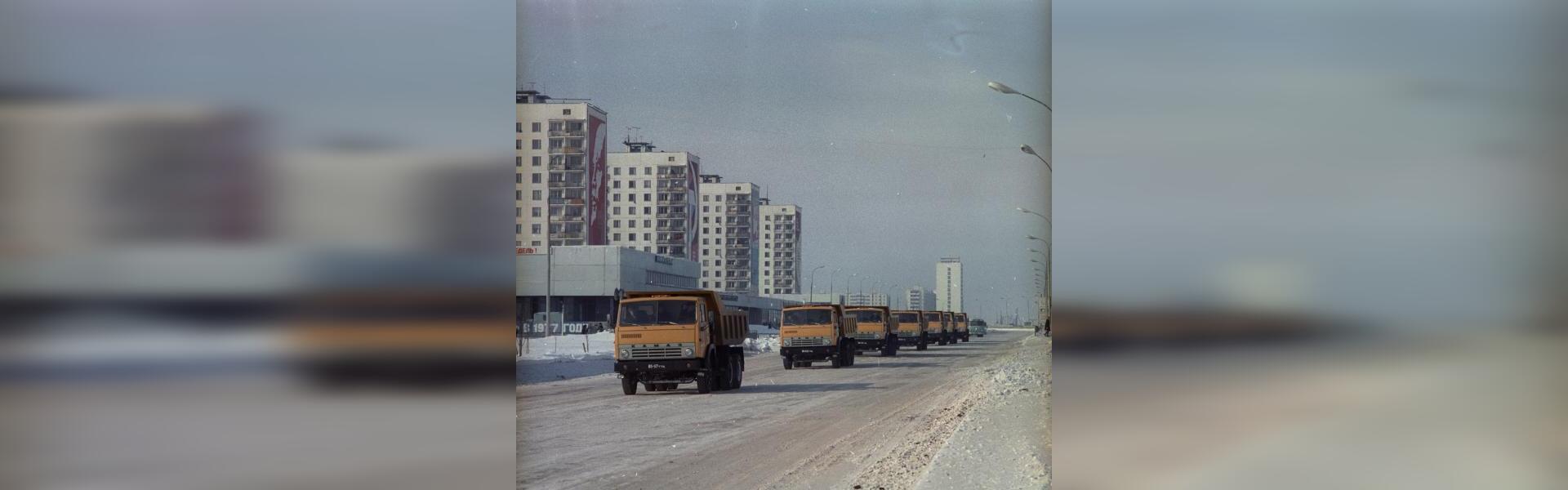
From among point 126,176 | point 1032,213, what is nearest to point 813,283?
point 1032,213

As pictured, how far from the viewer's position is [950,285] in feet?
25.4

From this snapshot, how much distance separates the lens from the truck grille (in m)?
7.69

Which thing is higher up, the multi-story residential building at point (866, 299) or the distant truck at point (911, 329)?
the multi-story residential building at point (866, 299)

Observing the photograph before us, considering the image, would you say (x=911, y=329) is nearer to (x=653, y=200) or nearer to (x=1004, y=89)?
(x=1004, y=89)

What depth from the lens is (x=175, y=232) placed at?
6.05 m

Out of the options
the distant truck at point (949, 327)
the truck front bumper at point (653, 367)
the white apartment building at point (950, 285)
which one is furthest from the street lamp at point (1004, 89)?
the truck front bumper at point (653, 367)

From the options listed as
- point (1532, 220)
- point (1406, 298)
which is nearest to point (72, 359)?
point (1406, 298)

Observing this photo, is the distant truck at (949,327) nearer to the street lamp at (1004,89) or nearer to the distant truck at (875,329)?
the distant truck at (875,329)

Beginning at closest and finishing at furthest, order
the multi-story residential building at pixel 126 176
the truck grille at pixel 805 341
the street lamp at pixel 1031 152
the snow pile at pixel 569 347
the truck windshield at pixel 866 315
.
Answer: the multi-story residential building at pixel 126 176 → the snow pile at pixel 569 347 → the street lamp at pixel 1031 152 → the truck grille at pixel 805 341 → the truck windshield at pixel 866 315

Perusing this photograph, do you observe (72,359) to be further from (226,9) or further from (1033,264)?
(1033,264)

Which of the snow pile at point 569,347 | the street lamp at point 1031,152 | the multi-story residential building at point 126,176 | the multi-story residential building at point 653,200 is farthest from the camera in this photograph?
the multi-story residential building at point 653,200

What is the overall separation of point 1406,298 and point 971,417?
2699 millimetres

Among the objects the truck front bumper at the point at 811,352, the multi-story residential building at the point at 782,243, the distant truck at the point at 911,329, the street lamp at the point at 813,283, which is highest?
the multi-story residential building at the point at 782,243

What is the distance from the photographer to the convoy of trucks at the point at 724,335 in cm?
771
